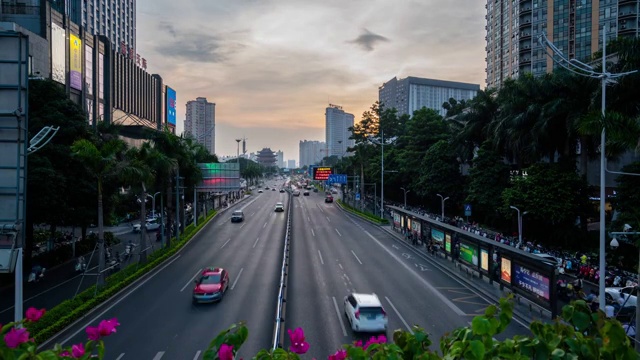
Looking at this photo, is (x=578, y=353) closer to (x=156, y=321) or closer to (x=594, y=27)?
(x=156, y=321)

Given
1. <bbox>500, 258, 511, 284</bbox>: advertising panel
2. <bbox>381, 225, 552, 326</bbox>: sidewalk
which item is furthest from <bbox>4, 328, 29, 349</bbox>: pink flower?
<bbox>500, 258, 511, 284</bbox>: advertising panel

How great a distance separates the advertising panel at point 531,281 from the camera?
19.7 meters

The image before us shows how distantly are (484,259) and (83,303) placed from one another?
2243cm

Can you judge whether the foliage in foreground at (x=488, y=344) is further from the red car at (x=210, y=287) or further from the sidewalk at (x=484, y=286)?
the red car at (x=210, y=287)

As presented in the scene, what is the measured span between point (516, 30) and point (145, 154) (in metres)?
72.4

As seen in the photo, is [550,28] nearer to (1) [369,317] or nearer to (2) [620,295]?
(2) [620,295]

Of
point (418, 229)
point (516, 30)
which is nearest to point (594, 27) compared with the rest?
point (516, 30)

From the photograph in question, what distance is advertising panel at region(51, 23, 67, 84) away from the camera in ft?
169

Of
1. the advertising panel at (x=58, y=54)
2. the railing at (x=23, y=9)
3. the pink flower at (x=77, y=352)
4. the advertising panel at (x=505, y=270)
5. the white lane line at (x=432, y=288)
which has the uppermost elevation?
the railing at (x=23, y=9)

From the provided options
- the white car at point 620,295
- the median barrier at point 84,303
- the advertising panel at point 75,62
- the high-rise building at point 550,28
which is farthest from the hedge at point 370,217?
the advertising panel at point 75,62

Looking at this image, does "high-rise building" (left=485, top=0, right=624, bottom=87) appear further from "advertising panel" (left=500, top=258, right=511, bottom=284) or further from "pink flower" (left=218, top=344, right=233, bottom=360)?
"pink flower" (left=218, top=344, right=233, bottom=360)

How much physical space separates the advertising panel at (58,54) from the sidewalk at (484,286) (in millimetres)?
46513

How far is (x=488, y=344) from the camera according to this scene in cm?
418

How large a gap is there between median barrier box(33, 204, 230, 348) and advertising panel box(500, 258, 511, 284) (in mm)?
21498
